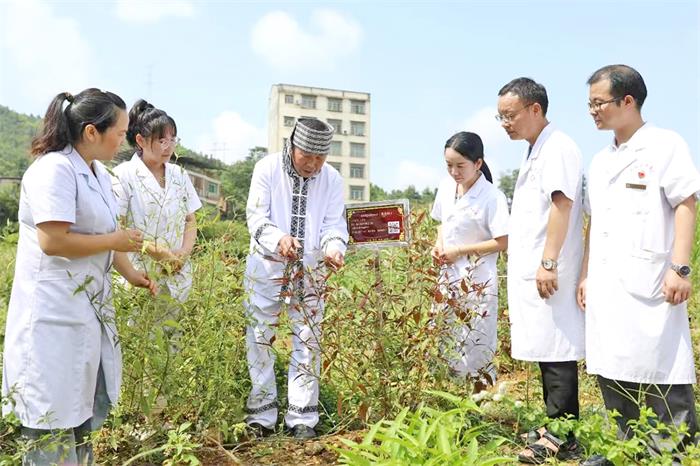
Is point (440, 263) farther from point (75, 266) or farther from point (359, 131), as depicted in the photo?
point (359, 131)

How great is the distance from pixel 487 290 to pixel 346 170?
69.6m

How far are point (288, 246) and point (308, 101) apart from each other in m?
70.5

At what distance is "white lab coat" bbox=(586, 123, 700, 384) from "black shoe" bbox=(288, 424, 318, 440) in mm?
1422

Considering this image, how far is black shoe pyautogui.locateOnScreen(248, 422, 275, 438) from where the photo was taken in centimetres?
332

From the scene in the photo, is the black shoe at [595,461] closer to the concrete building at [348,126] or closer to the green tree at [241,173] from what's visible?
the green tree at [241,173]

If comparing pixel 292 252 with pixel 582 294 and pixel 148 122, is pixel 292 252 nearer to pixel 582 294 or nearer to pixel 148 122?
pixel 148 122

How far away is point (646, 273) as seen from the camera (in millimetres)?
2705

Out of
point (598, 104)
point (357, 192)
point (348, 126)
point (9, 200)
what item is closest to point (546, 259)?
point (598, 104)

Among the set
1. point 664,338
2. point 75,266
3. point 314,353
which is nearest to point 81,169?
point 75,266

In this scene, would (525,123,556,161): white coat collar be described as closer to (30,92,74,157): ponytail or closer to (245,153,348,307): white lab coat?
(245,153,348,307): white lab coat

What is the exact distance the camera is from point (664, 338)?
270 cm

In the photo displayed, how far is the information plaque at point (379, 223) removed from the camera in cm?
340

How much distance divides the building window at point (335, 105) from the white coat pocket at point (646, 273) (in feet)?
237

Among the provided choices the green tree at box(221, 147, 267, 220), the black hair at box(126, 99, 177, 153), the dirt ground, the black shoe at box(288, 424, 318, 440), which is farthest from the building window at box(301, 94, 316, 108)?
the dirt ground
